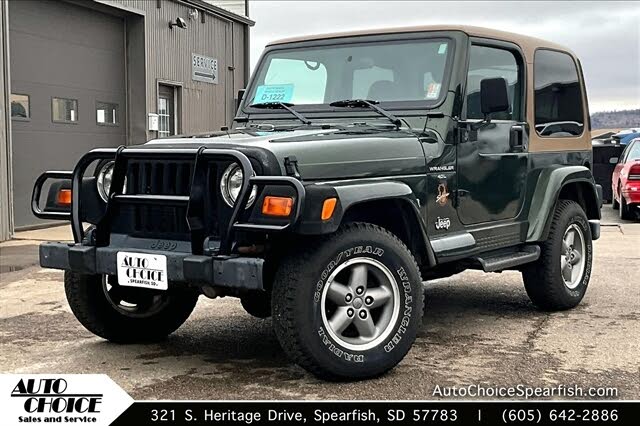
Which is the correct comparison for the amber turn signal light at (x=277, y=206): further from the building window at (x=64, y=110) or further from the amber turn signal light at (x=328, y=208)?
the building window at (x=64, y=110)

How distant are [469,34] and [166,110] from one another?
11.3 m

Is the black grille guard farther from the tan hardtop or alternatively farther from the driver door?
the tan hardtop

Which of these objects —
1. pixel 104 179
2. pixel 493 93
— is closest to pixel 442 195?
pixel 493 93

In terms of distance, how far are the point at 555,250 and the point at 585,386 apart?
2.01 m

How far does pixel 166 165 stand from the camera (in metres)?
4.46

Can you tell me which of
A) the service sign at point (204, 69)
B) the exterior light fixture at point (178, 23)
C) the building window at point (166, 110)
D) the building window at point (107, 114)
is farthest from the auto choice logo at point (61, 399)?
the service sign at point (204, 69)

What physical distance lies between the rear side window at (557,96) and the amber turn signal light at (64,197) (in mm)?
3344

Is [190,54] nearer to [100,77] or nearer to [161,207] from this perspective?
[100,77]

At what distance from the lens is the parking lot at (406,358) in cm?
428

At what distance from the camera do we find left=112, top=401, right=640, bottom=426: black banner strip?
3768 millimetres

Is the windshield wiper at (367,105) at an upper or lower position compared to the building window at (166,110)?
lower

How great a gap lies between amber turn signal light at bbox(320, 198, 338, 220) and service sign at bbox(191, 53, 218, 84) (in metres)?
13.3

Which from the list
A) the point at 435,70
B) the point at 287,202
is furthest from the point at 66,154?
the point at 287,202

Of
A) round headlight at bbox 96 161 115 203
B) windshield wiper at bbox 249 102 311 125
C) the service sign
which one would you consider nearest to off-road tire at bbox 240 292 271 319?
round headlight at bbox 96 161 115 203
